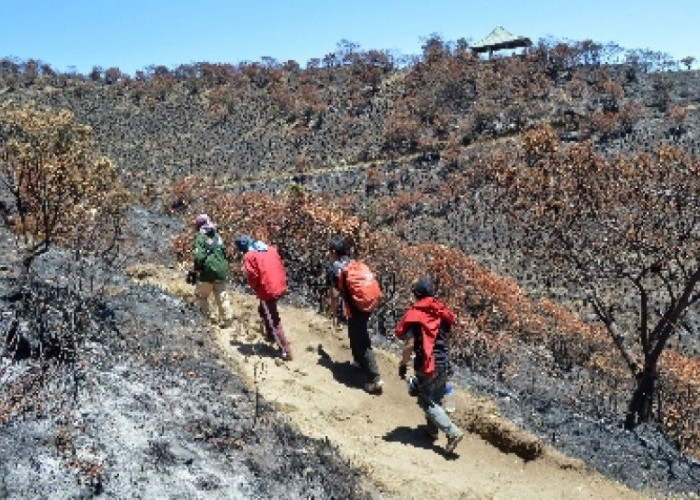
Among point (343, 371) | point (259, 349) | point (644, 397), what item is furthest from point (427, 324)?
point (644, 397)

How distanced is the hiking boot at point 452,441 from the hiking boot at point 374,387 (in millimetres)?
1270

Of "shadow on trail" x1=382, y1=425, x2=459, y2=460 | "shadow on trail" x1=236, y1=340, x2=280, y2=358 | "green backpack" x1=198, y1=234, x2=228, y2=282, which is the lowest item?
"shadow on trail" x1=382, y1=425, x2=459, y2=460

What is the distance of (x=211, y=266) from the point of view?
29.7 ft

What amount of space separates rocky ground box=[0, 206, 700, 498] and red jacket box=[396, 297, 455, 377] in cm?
96

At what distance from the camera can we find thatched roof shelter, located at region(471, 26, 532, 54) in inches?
2539

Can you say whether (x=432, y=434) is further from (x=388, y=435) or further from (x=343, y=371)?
(x=343, y=371)

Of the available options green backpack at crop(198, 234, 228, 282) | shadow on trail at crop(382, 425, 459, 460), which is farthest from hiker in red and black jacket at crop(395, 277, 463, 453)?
green backpack at crop(198, 234, 228, 282)

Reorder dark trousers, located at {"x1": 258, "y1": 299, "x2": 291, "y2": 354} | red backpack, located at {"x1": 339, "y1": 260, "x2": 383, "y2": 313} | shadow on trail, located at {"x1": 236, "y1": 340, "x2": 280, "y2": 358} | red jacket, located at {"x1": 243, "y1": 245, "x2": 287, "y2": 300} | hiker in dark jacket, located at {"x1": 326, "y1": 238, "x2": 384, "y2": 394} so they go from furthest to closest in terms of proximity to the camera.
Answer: shadow on trail, located at {"x1": 236, "y1": 340, "x2": 280, "y2": 358}, dark trousers, located at {"x1": 258, "y1": 299, "x2": 291, "y2": 354}, red jacket, located at {"x1": 243, "y1": 245, "x2": 287, "y2": 300}, hiker in dark jacket, located at {"x1": 326, "y1": 238, "x2": 384, "y2": 394}, red backpack, located at {"x1": 339, "y1": 260, "x2": 383, "y2": 313}

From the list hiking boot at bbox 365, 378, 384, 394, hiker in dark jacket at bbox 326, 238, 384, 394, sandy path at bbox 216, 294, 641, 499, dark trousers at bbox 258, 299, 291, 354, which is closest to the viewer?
sandy path at bbox 216, 294, 641, 499

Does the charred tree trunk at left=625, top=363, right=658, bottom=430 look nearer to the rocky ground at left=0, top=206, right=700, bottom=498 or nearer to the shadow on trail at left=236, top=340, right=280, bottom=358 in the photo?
the rocky ground at left=0, top=206, right=700, bottom=498

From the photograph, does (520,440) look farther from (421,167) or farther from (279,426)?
(421,167)

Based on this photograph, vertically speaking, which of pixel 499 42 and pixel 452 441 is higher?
pixel 499 42

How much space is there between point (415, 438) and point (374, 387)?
3.06 ft

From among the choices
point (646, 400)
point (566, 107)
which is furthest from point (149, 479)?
point (566, 107)
